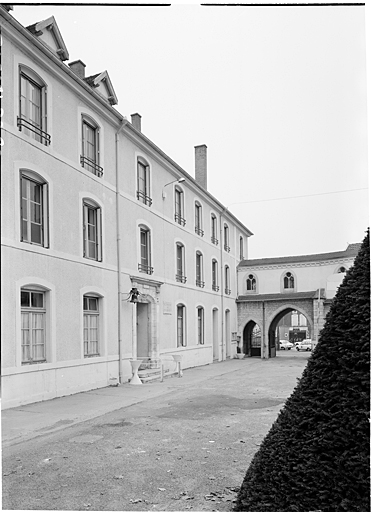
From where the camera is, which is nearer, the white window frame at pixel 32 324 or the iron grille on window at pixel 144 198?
the white window frame at pixel 32 324

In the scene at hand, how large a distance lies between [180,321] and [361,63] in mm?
11035

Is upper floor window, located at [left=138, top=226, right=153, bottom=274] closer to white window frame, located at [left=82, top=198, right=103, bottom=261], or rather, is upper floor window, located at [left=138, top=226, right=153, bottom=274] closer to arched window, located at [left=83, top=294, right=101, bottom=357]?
white window frame, located at [left=82, top=198, right=103, bottom=261]

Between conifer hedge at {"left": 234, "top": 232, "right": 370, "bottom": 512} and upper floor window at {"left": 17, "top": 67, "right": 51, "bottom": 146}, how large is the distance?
598 centimetres

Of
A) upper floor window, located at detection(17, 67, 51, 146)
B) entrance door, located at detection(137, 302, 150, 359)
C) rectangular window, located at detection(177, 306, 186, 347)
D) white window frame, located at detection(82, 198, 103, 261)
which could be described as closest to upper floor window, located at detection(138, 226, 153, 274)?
entrance door, located at detection(137, 302, 150, 359)

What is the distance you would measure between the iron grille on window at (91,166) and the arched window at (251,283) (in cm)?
755

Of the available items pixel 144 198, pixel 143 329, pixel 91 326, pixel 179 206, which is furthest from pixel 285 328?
pixel 91 326

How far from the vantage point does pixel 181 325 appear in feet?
45.4

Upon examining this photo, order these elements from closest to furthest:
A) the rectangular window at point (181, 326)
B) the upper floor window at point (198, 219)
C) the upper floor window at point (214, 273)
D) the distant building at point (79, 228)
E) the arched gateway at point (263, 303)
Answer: the distant building at point (79, 228) → the upper floor window at point (198, 219) → the rectangular window at point (181, 326) → the arched gateway at point (263, 303) → the upper floor window at point (214, 273)

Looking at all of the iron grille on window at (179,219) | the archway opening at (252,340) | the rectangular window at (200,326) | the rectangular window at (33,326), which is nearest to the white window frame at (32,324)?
the rectangular window at (33,326)

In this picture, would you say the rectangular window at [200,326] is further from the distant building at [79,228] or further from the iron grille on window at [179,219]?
the iron grille on window at [179,219]

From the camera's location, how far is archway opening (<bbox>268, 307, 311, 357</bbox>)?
56.1 ft

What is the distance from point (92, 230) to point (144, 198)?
2.01 m

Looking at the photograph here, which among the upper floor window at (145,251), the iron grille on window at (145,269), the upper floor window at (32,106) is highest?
the upper floor window at (32,106)

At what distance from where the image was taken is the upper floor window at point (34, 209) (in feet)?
24.3
